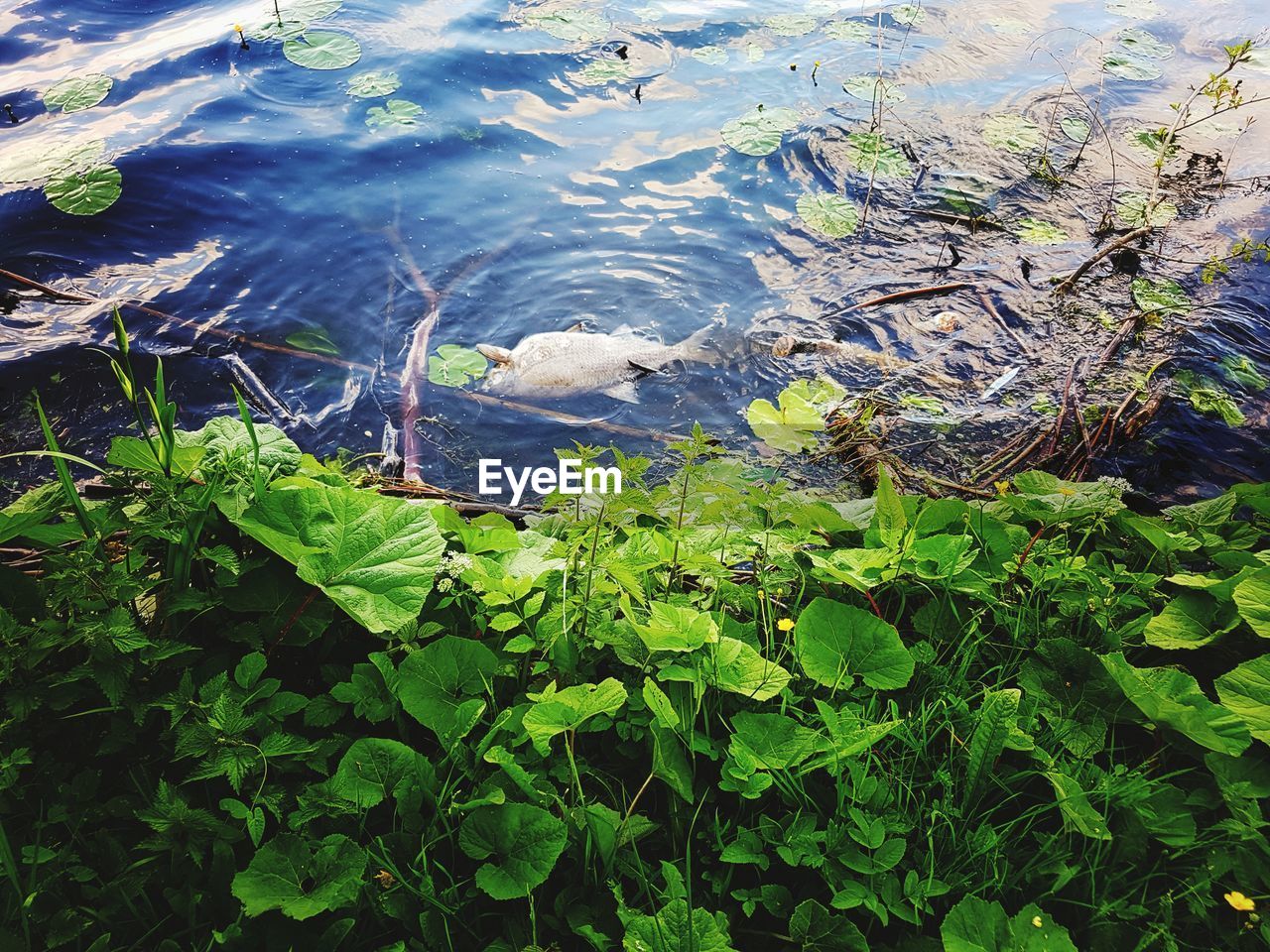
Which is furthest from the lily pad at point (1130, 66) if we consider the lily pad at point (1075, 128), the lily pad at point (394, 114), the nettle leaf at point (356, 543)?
the nettle leaf at point (356, 543)

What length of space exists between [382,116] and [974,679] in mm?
4426

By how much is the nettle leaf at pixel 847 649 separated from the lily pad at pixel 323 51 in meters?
4.83

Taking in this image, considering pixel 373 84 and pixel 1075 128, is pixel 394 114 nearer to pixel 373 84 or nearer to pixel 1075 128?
pixel 373 84

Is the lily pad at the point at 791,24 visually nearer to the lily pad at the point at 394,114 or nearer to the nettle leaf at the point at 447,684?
the lily pad at the point at 394,114

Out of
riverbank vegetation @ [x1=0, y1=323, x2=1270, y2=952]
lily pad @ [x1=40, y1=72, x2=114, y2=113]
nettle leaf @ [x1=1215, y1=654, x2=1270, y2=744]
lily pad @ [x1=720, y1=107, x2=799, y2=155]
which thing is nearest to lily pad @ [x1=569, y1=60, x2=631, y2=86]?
lily pad @ [x1=720, y1=107, x2=799, y2=155]

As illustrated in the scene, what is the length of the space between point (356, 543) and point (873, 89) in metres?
4.74

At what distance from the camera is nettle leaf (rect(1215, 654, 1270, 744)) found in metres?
1.14

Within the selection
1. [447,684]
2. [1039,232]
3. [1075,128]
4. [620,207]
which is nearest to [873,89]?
[1075,128]

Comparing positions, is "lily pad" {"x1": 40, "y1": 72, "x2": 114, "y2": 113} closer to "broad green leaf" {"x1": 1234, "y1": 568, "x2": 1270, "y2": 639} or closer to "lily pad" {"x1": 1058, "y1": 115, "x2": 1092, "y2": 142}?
"broad green leaf" {"x1": 1234, "y1": 568, "x2": 1270, "y2": 639}

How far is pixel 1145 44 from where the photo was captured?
5.27 m

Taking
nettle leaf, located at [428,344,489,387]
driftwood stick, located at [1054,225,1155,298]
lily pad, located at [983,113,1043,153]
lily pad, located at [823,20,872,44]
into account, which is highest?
lily pad, located at [823,20,872,44]

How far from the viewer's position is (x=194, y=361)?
3049 millimetres

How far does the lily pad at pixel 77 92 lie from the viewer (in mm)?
4086

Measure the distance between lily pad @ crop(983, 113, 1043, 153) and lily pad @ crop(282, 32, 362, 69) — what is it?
3960 millimetres
